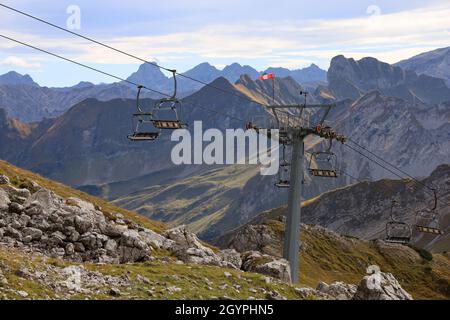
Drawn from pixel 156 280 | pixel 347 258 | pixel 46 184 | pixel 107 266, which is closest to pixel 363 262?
pixel 347 258

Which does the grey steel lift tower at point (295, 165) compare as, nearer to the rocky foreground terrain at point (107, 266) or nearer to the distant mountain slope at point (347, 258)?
the rocky foreground terrain at point (107, 266)

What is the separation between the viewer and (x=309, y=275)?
118250 millimetres

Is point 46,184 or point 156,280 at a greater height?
point 156,280

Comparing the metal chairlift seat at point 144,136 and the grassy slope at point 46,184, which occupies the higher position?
the metal chairlift seat at point 144,136

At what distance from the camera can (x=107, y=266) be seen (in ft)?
124

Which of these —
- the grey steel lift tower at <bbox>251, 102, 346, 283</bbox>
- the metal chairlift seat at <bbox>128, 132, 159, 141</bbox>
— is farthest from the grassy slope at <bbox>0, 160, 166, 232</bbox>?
the metal chairlift seat at <bbox>128, 132, 159, 141</bbox>

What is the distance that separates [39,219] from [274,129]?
22.6 metres

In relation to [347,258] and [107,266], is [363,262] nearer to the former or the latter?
[347,258]

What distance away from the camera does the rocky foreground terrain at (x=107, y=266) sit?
3127 cm

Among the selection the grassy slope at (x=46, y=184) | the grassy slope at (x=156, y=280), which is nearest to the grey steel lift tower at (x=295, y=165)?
the grassy slope at (x=156, y=280)

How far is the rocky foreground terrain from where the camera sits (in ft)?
103
